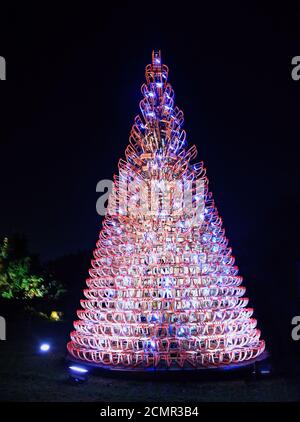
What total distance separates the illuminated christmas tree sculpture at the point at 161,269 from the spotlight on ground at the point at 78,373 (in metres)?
0.75

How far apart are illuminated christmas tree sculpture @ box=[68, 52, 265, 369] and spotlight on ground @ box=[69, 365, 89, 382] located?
0.75 meters

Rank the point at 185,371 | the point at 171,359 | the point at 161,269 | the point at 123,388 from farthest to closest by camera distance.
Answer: the point at 161,269, the point at 171,359, the point at 185,371, the point at 123,388

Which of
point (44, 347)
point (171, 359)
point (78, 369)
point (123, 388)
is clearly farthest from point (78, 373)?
point (44, 347)

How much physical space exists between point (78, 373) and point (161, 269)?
13.2 feet

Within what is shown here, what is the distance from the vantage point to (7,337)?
21.6 metres

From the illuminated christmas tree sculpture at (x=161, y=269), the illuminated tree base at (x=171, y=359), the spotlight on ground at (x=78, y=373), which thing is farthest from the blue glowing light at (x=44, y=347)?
the spotlight on ground at (x=78, y=373)

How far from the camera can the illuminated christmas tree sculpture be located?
14008 millimetres

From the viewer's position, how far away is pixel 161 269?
14.6 m

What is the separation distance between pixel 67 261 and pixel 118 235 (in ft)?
58.0

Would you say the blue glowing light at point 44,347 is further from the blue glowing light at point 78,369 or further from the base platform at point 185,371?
the blue glowing light at point 78,369

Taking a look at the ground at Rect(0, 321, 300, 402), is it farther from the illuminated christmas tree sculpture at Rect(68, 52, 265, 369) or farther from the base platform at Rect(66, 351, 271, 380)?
the illuminated christmas tree sculpture at Rect(68, 52, 265, 369)

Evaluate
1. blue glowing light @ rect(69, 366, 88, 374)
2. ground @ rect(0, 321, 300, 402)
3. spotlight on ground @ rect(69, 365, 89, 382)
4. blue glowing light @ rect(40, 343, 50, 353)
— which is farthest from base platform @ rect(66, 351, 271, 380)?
blue glowing light @ rect(40, 343, 50, 353)

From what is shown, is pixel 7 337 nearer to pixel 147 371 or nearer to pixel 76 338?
pixel 76 338

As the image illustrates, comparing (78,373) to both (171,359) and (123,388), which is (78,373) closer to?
(123,388)
